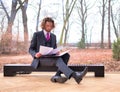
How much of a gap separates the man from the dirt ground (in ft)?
4.20

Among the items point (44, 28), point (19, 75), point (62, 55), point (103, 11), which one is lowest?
point (19, 75)

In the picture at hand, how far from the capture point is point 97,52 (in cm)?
508

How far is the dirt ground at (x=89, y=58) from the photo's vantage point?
504cm

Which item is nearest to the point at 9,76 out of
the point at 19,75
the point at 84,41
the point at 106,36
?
the point at 19,75

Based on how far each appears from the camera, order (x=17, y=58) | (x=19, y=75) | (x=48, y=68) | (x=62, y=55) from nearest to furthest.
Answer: (x=62, y=55) → (x=48, y=68) → (x=19, y=75) → (x=17, y=58)

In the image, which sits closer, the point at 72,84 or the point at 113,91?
the point at 113,91

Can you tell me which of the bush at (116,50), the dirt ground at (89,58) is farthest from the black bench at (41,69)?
the bush at (116,50)

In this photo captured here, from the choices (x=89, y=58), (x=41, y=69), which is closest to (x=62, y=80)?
(x=41, y=69)

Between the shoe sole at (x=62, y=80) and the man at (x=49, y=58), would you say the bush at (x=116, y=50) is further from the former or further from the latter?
the shoe sole at (x=62, y=80)

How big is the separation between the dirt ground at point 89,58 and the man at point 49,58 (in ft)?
4.20

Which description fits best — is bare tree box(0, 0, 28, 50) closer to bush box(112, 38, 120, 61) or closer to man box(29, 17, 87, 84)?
man box(29, 17, 87, 84)

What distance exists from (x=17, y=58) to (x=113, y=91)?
2.49m

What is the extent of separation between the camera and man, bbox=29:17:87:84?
3.36 meters

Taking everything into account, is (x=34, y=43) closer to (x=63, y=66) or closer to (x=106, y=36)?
(x=63, y=66)
